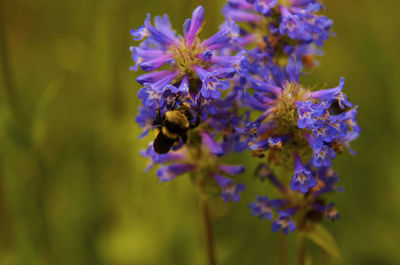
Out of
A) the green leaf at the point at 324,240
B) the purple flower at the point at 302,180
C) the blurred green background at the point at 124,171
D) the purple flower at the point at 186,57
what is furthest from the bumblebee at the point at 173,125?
the blurred green background at the point at 124,171

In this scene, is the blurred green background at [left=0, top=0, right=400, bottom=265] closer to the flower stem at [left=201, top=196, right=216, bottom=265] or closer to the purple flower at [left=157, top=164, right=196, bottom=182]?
the flower stem at [left=201, top=196, right=216, bottom=265]

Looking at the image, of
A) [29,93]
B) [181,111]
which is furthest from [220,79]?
[29,93]

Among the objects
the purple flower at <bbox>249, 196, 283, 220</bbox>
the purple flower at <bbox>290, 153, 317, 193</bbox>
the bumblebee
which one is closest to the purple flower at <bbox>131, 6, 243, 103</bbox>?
the bumblebee

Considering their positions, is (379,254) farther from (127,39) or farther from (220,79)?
(127,39)

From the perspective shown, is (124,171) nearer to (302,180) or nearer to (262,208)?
(262,208)

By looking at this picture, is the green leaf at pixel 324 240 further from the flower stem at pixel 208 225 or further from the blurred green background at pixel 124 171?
the blurred green background at pixel 124 171

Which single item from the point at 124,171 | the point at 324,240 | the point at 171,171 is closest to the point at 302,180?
the point at 324,240
